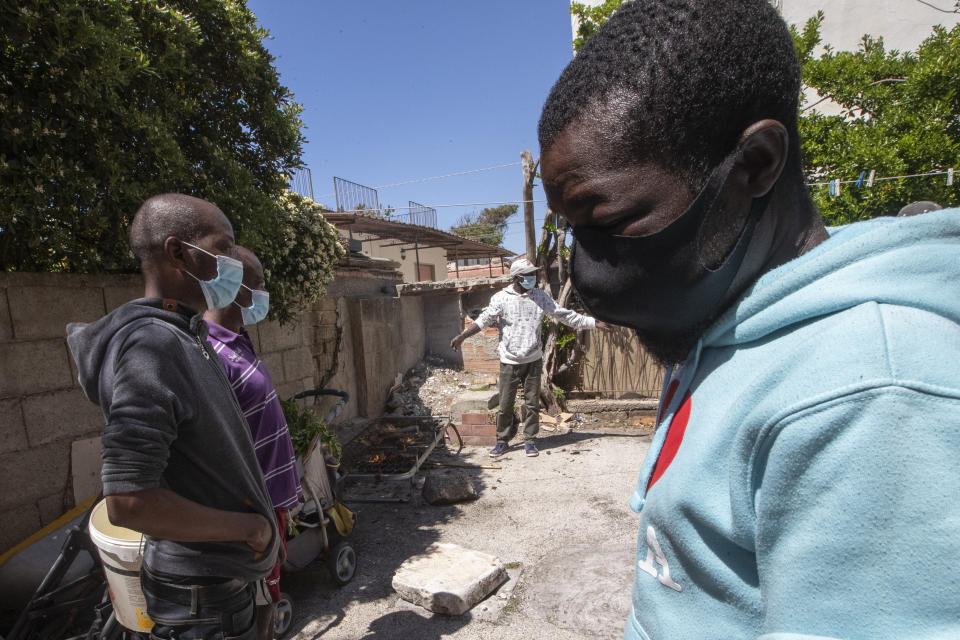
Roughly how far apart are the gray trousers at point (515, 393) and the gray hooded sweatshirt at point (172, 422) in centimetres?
463

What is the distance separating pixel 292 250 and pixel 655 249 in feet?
13.7

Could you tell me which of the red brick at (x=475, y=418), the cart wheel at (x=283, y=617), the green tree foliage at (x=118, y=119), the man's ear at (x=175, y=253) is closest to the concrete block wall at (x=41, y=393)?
the green tree foliage at (x=118, y=119)

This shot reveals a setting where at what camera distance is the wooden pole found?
7.93m

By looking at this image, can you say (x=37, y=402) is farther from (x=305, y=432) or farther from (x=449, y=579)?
(x=449, y=579)

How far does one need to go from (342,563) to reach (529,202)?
592 cm

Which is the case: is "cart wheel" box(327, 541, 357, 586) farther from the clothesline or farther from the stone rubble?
the clothesline

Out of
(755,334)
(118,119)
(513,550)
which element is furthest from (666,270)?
(513,550)

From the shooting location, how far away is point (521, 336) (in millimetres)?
6230

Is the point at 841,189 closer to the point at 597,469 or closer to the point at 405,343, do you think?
the point at 597,469

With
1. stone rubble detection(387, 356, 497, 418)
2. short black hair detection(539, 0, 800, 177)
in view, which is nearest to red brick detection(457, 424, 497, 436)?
stone rubble detection(387, 356, 497, 418)

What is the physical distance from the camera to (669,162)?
0.75 metres

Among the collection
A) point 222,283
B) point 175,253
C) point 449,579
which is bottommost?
point 449,579

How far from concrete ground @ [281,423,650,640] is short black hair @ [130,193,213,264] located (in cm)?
254

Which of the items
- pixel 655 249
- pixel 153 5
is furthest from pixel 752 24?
pixel 153 5
